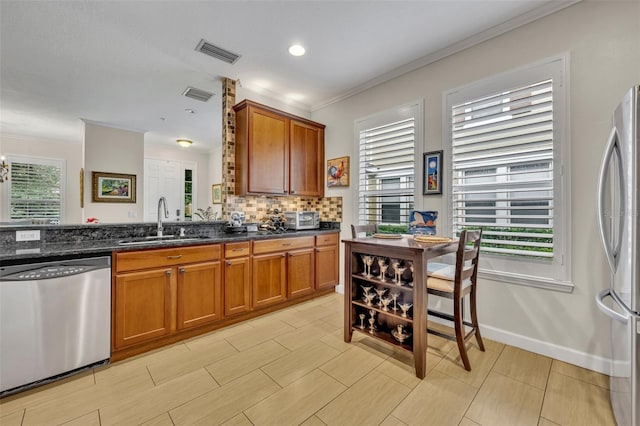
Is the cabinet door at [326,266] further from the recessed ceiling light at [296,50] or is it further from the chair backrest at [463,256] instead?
the recessed ceiling light at [296,50]

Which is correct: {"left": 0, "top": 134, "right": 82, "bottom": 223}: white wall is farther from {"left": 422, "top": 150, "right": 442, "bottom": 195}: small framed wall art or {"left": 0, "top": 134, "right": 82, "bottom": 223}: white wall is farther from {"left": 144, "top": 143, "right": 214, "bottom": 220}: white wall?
{"left": 422, "top": 150, "right": 442, "bottom": 195}: small framed wall art

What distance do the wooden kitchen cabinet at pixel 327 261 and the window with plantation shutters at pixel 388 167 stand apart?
50 cm

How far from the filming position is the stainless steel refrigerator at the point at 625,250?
114 centimetres

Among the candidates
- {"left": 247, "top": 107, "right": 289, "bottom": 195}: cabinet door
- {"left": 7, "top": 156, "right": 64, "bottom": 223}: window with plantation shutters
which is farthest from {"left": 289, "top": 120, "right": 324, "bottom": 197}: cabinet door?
{"left": 7, "top": 156, "right": 64, "bottom": 223}: window with plantation shutters

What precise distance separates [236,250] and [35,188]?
13.8 feet

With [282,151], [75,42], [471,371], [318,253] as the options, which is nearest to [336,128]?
[282,151]

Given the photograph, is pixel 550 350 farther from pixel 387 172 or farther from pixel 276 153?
pixel 276 153

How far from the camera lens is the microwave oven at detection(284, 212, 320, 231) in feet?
11.8

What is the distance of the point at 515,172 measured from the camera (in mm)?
2234

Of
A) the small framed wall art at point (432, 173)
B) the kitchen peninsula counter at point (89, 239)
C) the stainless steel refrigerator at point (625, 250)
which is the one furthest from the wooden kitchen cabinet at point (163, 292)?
the stainless steel refrigerator at point (625, 250)

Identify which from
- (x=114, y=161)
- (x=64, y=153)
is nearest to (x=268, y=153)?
(x=114, y=161)

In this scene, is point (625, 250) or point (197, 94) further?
point (197, 94)

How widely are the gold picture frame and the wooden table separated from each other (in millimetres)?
1872

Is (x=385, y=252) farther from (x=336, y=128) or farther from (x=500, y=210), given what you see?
(x=336, y=128)
